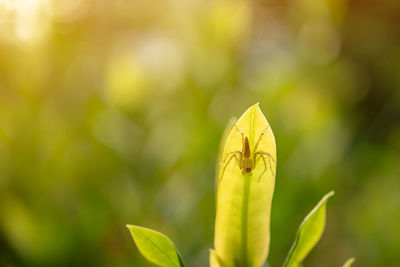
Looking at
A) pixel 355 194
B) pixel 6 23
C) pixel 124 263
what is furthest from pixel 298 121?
pixel 6 23

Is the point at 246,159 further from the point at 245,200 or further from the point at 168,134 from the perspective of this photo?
the point at 168,134

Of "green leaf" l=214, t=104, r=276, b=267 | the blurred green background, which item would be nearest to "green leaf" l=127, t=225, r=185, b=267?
"green leaf" l=214, t=104, r=276, b=267

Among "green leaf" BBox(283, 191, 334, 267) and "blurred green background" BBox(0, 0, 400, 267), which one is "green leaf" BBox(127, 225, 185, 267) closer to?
"green leaf" BBox(283, 191, 334, 267)

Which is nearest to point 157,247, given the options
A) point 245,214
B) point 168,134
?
point 245,214

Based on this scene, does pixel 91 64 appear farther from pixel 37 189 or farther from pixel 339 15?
pixel 339 15

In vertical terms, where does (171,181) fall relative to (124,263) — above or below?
above

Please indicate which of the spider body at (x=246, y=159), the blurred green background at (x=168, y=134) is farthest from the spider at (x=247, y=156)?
the blurred green background at (x=168, y=134)
